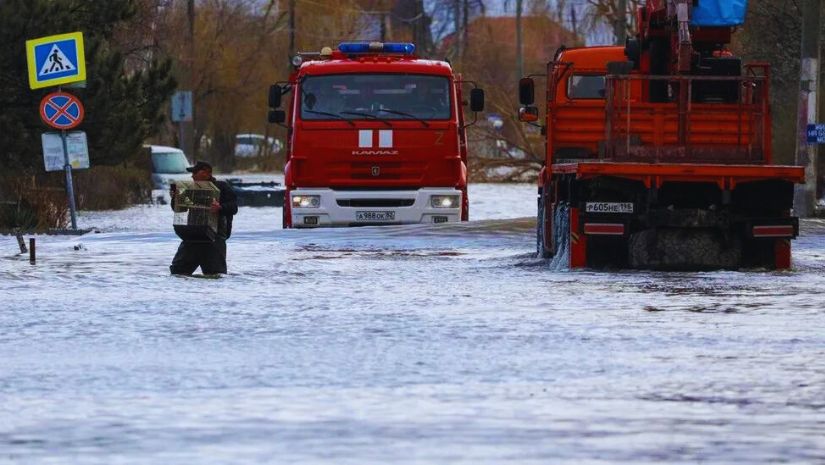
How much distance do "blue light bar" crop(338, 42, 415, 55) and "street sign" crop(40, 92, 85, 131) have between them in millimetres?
3887

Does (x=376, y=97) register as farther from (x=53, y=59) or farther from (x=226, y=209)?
(x=226, y=209)

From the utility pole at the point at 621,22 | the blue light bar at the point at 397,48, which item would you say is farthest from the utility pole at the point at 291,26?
the blue light bar at the point at 397,48

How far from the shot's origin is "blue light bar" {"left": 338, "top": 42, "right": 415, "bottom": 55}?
91.4 ft

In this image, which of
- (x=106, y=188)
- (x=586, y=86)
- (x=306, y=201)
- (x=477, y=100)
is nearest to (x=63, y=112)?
(x=306, y=201)

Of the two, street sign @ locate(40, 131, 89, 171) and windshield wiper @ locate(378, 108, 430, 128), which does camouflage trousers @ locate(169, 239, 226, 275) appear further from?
street sign @ locate(40, 131, 89, 171)

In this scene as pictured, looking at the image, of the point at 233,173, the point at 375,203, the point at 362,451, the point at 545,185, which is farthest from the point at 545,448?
the point at 233,173

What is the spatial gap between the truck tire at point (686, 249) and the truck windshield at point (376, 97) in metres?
7.67

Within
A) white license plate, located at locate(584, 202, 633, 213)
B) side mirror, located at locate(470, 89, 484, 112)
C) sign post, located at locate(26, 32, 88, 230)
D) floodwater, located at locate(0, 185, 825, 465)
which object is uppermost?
sign post, located at locate(26, 32, 88, 230)

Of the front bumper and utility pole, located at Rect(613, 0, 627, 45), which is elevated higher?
utility pole, located at Rect(613, 0, 627, 45)

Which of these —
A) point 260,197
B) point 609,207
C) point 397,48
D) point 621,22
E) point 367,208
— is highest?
point 621,22

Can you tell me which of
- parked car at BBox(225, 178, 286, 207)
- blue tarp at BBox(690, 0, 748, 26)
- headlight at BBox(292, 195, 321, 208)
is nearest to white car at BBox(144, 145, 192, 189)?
parked car at BBox(225, 178, 286, 207)

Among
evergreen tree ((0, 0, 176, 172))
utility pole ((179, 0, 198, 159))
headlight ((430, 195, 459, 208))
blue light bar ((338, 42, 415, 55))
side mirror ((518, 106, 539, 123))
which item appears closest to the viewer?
side mirror ((518, 106, 539, 123))

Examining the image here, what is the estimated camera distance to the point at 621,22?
52.2 metres

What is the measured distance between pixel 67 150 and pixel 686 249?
1222cm
